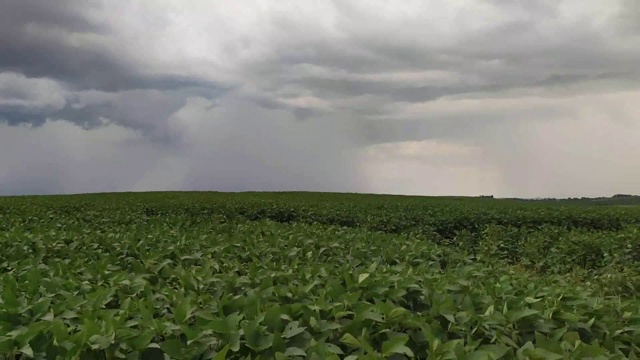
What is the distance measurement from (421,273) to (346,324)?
86.7 inches

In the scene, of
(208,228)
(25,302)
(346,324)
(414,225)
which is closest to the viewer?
(346,324)

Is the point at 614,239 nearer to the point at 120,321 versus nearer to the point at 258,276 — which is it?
the point at 258,276

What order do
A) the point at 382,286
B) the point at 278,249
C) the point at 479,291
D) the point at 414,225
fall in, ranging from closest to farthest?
the point at 382,286 → the point at 479,291 → the point at 278,249 → the point at 414,225

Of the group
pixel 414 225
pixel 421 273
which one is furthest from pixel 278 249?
pixel 414 225

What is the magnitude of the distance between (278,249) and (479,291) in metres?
3.08

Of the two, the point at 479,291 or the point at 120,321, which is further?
the point at 479,291

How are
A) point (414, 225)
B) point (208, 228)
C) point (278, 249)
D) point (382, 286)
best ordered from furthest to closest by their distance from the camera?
point (414, 225) < point (208, 228) < point (278, 249) < point (382, 286)

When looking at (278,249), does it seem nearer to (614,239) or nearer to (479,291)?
(479,291)

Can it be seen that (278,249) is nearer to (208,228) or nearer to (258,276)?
(258,276)

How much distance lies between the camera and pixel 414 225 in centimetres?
2055

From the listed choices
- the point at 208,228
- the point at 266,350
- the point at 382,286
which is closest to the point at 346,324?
the point at 266,350

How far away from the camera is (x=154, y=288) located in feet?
15.2

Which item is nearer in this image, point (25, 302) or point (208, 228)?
point (25, 302)

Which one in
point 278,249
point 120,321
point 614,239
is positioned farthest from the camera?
point 614,239
